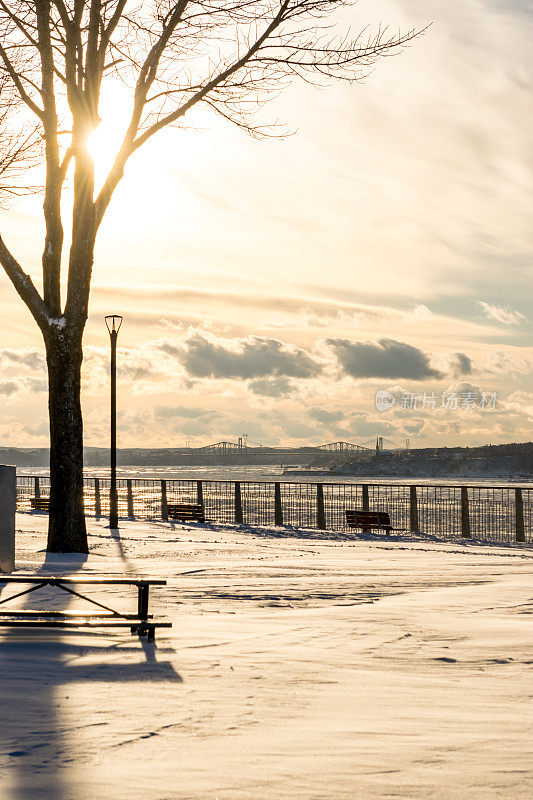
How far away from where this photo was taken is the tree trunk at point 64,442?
15102 millimetres

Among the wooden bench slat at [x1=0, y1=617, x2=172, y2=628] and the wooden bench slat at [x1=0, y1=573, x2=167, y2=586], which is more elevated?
the wooden bench slat at [x1=0, y1=573, x2=167, y2=586]

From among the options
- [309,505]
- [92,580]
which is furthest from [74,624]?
[309,505]

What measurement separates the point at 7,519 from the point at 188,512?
12.7 metres

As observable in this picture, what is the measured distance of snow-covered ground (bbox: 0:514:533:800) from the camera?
453cm

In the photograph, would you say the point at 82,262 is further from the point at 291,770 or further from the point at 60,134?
the point at 291,770

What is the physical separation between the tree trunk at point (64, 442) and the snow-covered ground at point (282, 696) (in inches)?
182

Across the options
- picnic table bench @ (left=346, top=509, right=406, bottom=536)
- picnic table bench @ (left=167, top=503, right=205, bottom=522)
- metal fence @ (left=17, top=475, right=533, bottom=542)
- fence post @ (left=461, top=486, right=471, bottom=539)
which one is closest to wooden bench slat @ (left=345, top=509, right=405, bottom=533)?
picnic table bench @ (left=346, top=509, right=406, bottom=536)

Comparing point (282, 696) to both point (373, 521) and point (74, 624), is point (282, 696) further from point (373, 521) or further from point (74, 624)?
point (373, 521)

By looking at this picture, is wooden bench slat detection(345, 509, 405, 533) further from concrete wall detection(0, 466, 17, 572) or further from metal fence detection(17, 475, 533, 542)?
concrete wall detection(0, 466, 17, 572)

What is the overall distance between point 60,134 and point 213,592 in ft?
31.6

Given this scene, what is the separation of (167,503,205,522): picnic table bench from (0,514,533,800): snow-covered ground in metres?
13.0

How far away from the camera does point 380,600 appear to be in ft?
33.0

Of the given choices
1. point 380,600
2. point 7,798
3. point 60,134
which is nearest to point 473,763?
point 7,798

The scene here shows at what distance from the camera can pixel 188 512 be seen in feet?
81.6
